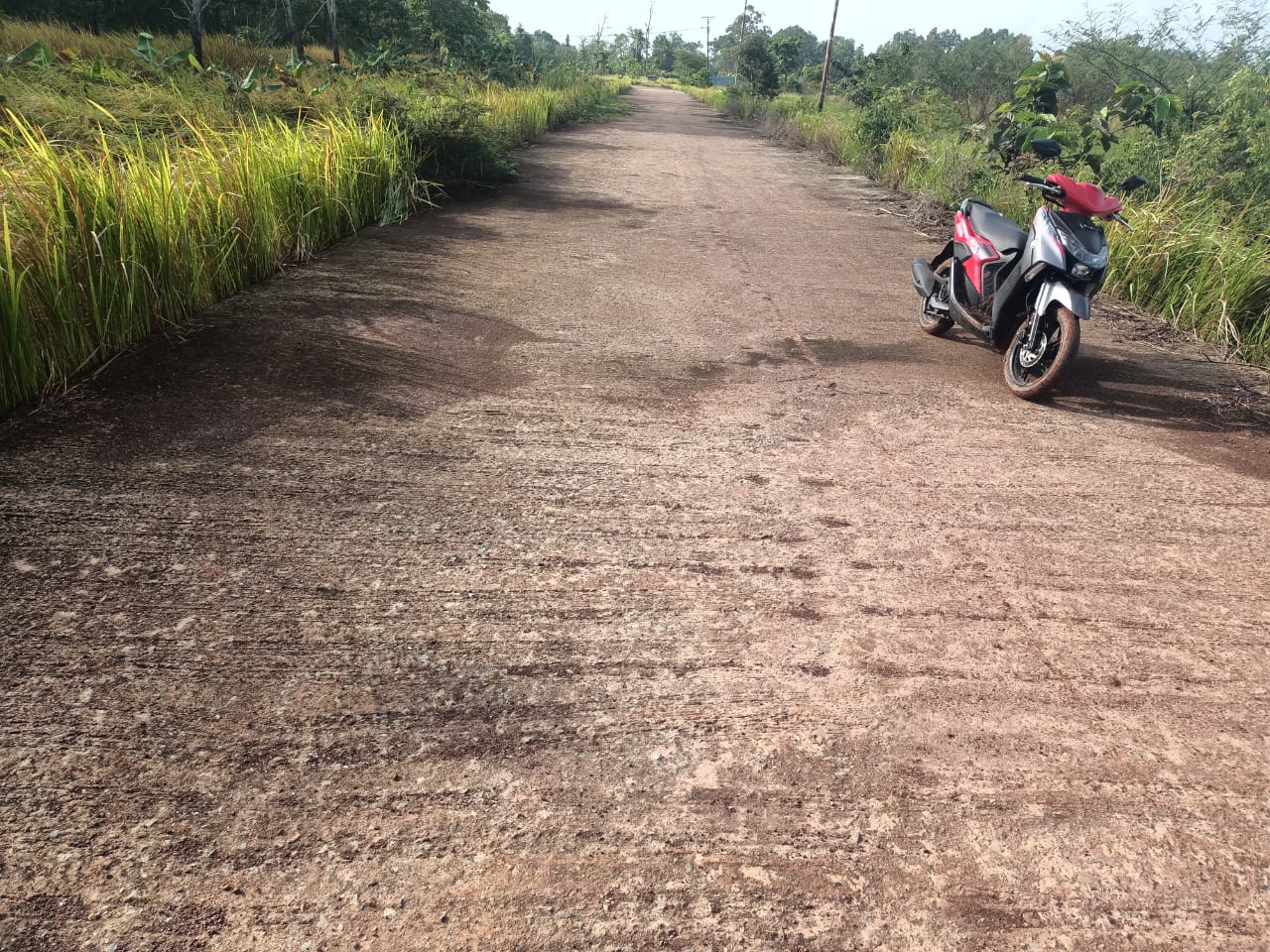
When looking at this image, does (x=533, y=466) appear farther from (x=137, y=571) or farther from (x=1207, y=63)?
(x=1207, y=63)

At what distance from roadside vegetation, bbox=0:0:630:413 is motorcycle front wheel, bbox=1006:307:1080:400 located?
440cm

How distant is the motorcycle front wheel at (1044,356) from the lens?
12.7 ft

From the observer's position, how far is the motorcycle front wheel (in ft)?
12.7

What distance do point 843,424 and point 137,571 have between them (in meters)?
2.85

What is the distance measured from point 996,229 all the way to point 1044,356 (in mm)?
1024

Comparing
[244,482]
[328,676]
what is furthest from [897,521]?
[244,482]

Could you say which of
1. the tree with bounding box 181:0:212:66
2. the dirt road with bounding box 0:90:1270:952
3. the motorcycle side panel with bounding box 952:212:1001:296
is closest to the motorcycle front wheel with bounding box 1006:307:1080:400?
the dirt road with bounding box 0:90:1270:952

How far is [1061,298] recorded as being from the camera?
3.88m

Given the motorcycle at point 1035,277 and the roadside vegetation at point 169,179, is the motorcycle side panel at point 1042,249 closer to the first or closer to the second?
the motorcycle at point 1035,277

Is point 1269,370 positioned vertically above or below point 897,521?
above

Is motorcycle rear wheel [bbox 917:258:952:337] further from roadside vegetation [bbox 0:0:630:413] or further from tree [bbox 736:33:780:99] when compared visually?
tree [bbox 736:33:780:99]

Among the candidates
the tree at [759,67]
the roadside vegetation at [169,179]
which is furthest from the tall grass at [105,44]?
the tree at [759,67]

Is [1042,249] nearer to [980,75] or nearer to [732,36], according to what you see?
[980,75]

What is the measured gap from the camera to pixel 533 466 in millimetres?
3111
